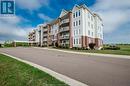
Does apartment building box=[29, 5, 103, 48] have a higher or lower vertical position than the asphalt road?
higher

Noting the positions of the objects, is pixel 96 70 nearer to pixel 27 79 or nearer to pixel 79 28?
pixel 27 79

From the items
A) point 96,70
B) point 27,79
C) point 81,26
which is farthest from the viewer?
point 81,26

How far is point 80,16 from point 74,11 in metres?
4.02

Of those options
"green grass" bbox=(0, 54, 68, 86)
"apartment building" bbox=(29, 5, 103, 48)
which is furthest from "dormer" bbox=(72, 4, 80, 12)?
"green grass" bbox=(0, 54, 68, 86)

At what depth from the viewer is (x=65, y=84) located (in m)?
6.91

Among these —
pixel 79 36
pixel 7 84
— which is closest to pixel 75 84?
pixel 7 84

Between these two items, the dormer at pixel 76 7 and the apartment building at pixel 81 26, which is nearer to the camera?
the apartment building at pixel 81 26

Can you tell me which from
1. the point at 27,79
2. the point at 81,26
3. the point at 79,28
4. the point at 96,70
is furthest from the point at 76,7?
the point at 27,79

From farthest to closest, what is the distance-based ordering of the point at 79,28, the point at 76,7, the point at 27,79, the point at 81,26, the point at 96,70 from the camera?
the point at 76,7 < the point at 79,28 < the point at 81,26 < the point at 96,70 < the point at 27,79

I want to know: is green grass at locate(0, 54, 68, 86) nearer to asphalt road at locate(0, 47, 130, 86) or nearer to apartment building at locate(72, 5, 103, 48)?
asphalt road at locate(0, 47, 130, 86)

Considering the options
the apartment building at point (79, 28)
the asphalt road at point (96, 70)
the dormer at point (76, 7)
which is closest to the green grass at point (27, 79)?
the asphalt road at point (96, 70)

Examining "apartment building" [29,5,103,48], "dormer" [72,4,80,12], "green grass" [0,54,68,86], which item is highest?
"dormer" [72,4,80,12]

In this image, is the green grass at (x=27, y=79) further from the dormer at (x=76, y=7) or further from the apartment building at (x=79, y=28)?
the dormer at (x=76, y=7)

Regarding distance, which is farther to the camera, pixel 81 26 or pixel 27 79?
pixel 81 26
